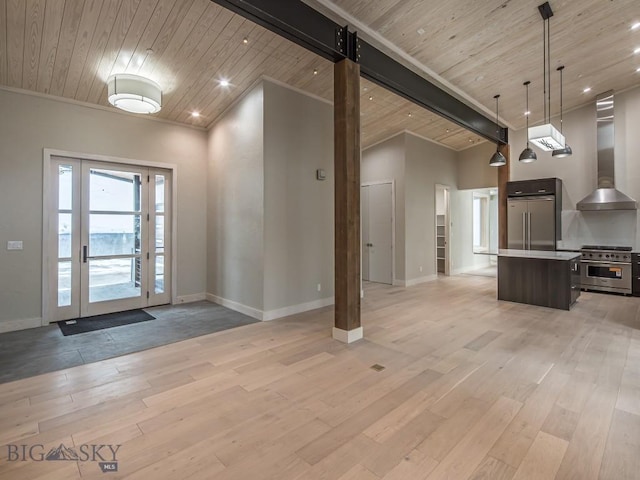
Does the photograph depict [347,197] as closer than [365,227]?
Yes

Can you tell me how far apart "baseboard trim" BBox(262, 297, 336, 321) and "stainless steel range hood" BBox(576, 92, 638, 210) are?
6.01 m

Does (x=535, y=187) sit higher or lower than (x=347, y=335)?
higher

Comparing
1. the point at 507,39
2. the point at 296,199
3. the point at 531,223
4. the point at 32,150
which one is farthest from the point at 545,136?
the point at 32,150

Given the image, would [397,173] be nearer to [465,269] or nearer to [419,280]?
[419,280]

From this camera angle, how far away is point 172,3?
128 inches

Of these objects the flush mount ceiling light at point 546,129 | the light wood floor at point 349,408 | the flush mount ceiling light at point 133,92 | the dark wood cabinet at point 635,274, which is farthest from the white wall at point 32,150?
the dark wood cabinet at point 635,274

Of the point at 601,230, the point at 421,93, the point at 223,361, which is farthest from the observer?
the point at 601,230

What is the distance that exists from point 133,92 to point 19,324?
3517 mm

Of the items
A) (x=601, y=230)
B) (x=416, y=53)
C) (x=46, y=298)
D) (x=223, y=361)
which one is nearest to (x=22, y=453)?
(x=223, y=361)

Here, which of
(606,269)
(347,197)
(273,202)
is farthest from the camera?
(606,269)

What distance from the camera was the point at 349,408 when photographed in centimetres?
237

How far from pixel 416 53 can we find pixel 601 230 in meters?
5.89

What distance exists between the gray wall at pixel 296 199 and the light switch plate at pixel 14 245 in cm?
336

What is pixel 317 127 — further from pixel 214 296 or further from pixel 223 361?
pixel 223 361
